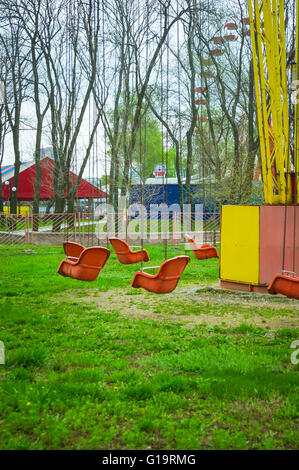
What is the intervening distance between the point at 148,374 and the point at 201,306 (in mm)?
4258

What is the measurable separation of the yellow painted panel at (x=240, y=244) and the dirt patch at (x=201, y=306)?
0.42 metres

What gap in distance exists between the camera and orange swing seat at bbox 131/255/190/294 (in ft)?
24.6

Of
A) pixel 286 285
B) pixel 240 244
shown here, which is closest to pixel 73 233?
pixel 240 244

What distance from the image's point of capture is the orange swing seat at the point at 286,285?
632 centimetres


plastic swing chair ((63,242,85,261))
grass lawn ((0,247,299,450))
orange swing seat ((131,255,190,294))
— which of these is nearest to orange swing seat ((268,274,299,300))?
grass lawn ((0,247,299,450))

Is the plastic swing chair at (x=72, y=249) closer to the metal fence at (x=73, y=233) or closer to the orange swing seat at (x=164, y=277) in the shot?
the orange swing seat at (x=164, y=277)

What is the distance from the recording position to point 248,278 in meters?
10.7

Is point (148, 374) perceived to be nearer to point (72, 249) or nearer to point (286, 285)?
point (286, 285)

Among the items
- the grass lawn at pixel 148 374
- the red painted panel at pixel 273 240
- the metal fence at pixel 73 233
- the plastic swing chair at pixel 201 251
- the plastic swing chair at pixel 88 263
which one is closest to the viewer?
the grass lawn at pixel 148 374

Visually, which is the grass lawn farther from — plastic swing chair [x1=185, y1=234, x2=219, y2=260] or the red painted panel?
plastic swing chair [x1=185, y1=234, x2=219, y2=260]

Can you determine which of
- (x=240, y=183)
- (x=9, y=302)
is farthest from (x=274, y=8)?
(x=240, y=183)

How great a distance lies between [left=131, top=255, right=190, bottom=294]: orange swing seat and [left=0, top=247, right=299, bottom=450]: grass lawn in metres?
0.64

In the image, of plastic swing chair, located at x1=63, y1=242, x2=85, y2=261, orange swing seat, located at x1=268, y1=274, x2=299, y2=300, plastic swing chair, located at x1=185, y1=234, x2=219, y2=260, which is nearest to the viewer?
orange swing seat, located at x1=268, y1=274, x2=299, y2=300

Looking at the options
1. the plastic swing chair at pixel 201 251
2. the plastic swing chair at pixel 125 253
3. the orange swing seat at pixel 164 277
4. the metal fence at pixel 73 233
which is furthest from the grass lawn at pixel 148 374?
the metal fence at pixel 73 233
